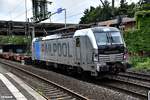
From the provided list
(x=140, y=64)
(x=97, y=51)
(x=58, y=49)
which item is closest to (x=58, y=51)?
(x=58, y=49)

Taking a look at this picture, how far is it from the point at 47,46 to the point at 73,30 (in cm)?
693

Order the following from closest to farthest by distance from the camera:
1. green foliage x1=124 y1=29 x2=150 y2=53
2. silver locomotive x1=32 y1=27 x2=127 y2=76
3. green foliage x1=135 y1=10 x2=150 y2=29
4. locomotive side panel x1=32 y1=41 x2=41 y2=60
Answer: silver locomotive x1=32 y1=27 x2=127 y2=76 < green foliage x1=124 y1=29 x2=150 y2=53 < locomotive side panel x1=32 y1=41 x2=41 y2=60 < green foliage x1=135 y1=10 x2=150 y2=29

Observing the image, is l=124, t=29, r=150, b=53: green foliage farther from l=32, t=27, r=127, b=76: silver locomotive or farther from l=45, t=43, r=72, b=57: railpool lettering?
l=32, t=27, r=127, b=76: silver locomotive

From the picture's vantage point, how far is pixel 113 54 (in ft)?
67.7

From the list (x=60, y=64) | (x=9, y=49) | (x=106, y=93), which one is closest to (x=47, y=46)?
(x=60, y=64)

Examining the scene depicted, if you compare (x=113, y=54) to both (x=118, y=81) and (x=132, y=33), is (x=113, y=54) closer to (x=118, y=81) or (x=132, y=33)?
(x=118, y=81)

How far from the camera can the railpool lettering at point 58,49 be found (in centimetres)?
2455

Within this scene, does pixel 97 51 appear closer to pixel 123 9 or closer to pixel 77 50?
pixel 77 50

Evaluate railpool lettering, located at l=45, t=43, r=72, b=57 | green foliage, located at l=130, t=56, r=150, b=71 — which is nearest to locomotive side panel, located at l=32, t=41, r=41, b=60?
railpool lettering, located at l=45, t=43, r=72, b=57

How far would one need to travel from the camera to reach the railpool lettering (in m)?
24.5

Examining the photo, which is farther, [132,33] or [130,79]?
[132,33]

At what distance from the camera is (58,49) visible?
27.2 meters

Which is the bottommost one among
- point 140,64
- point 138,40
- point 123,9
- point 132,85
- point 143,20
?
point 132,85

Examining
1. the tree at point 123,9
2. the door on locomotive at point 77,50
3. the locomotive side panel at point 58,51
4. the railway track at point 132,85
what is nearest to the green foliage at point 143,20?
the locomotive side panel at point 58,51
